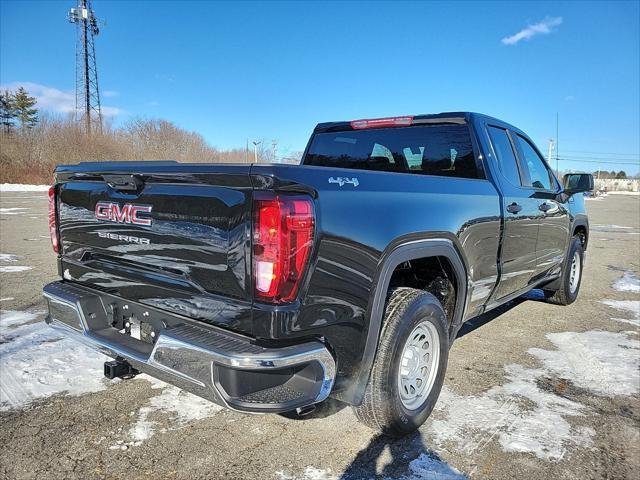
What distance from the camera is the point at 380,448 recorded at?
262cm

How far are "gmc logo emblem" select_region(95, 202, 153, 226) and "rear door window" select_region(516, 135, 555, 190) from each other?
134 inches

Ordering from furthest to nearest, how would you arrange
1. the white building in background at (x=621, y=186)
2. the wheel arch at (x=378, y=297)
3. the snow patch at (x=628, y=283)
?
the white building in background at (x=621, y=186), the snow patch at (x=628, y=283), the wheel arch at (x=378, y=297)

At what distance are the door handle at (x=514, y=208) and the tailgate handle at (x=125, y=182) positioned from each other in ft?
8.89

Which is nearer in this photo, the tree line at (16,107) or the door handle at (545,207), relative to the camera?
the door handle at (545,207)

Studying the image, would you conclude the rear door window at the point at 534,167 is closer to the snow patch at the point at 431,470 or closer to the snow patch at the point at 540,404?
the snow patch at the point at 540,404

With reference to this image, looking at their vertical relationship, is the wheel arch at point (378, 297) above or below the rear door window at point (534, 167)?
below

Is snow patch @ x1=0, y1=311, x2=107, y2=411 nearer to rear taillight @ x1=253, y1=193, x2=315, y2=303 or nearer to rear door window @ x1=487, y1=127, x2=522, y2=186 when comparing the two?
rear taillight @ x1=253, y1=193, x2=315, y2=303

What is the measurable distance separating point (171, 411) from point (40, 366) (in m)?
1.29

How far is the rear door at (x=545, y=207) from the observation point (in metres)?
4.32

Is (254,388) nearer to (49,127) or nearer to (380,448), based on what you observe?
(380,448)

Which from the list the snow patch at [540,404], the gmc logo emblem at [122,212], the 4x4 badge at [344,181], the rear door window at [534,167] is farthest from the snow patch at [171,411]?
the rear door window at [534,167]

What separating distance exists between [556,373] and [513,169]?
5.62 feet

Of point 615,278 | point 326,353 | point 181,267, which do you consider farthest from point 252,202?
point 615,278

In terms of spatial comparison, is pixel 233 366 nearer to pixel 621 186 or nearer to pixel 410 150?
pixel 410 150
